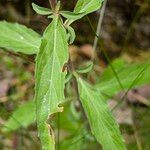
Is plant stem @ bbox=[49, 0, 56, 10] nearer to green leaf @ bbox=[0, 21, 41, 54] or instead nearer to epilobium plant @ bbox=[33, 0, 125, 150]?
epilobium plant @ bbox=[33, 0, 125, 150]

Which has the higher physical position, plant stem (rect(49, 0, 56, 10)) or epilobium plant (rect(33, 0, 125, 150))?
plant stem (rect(49, 0, 56, 10))

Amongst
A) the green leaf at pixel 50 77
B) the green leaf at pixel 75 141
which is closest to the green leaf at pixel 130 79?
the green leaf at pixel 75 141

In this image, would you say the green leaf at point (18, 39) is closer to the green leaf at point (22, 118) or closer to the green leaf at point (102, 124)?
the green leaf at point (102, 124)

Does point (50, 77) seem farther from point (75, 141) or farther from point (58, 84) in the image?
point (75, 141)

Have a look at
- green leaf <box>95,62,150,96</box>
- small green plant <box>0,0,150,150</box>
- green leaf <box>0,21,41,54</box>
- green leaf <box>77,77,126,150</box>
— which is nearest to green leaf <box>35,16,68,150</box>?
small green plant <box>0,0,150,150</box>

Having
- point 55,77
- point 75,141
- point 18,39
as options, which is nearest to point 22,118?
point 75,141

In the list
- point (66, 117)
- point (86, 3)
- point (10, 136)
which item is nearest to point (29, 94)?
point (10, 136)

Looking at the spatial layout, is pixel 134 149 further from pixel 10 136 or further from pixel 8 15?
pixel 8 15
